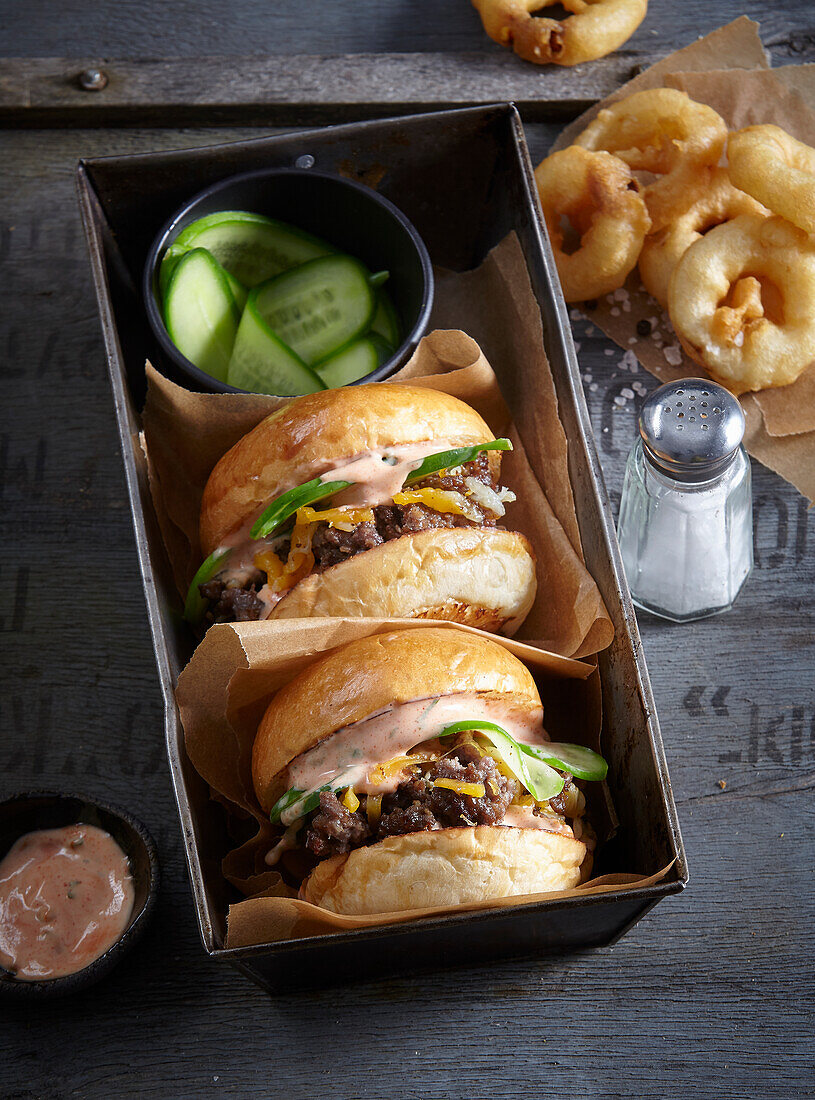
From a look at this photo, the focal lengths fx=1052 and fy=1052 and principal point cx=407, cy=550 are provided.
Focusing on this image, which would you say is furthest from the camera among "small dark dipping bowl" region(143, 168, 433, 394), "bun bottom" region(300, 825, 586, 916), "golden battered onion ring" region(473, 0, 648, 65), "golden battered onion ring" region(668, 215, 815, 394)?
"golden battered onion ring" region(473, 0, 648, 65)

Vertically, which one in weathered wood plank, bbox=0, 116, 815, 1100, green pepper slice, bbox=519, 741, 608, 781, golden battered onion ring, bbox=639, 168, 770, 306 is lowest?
weathered wood plank, bbox=0, 116, 815, 1100

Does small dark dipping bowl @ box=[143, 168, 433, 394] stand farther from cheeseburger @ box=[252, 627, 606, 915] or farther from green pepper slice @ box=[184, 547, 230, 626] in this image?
cheeseburger @ box=[252, 627, 606, 915]

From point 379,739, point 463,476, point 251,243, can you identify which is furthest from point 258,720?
point 251,243

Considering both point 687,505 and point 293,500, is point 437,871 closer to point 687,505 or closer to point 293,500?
point 293,500

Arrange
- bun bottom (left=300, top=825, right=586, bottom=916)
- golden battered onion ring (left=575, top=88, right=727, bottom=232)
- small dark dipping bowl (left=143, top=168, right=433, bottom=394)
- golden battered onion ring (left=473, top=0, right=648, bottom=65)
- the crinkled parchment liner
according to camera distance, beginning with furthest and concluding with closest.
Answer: golden battered onion ring (left=473, top=0, right=648, bottom=65), golden battered onion ring (left=575, top=88, right=727, bottom=232), small dark dipping bowl (left=143, top=168, right=433, bottom=394), the crinkled parchment liner, bun bottom (left=300, top=825, right=586, bottom=916)

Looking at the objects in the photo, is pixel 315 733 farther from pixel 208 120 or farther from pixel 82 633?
pixel 208 120

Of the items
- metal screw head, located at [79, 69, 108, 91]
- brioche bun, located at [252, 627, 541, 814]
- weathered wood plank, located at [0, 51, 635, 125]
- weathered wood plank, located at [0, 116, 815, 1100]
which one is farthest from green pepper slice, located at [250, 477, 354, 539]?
metal screw head, located at [79, 69, 108, 91]

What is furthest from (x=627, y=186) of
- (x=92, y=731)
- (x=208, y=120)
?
(x=92, y=731)
